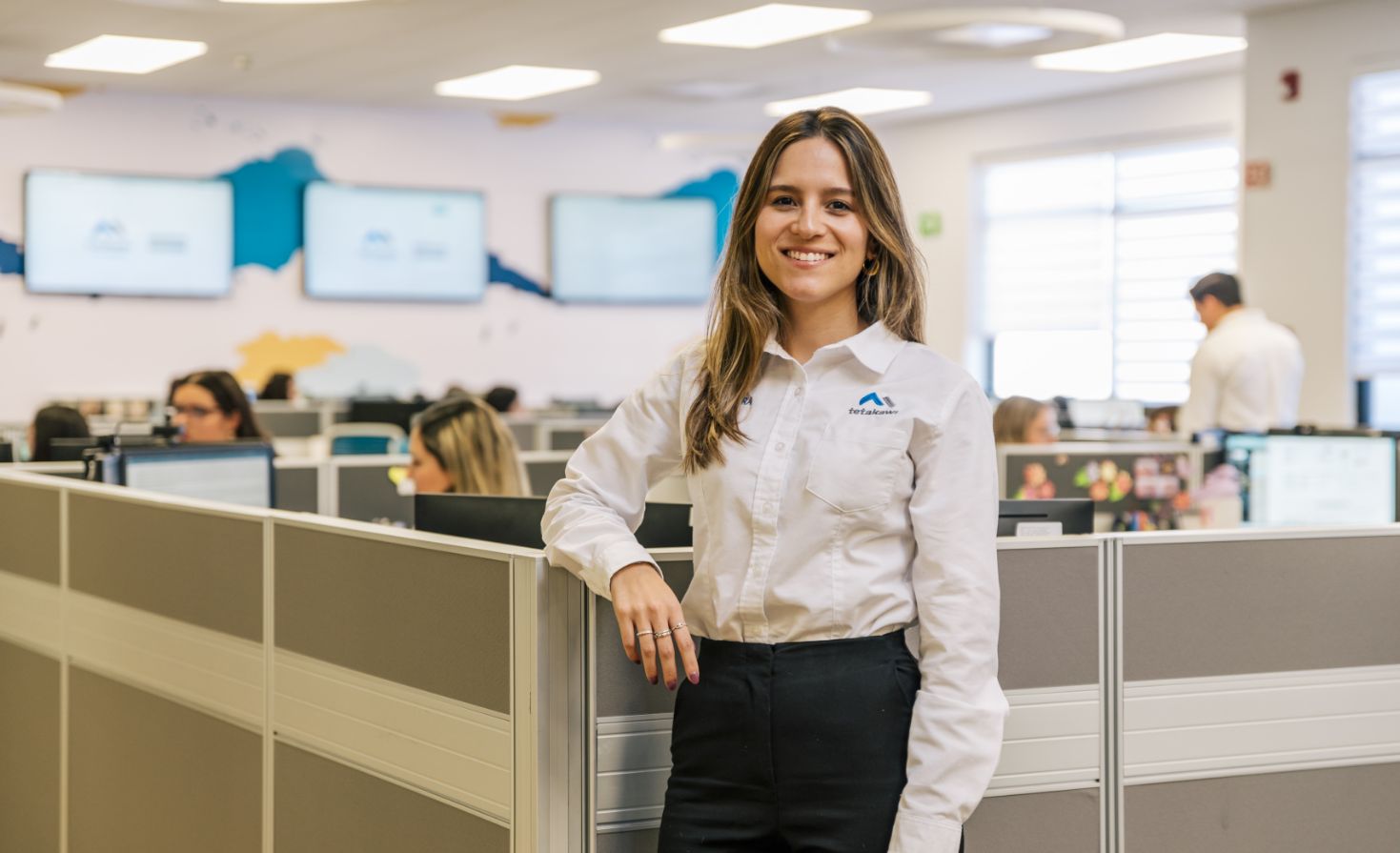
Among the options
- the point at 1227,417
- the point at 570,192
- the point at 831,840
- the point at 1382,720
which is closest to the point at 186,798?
the point at 831,840

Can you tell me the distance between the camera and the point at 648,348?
39.4 ft

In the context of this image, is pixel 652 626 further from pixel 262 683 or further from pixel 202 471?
pixel 202 471

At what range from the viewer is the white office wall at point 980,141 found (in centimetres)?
953

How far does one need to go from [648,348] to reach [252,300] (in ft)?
9.53

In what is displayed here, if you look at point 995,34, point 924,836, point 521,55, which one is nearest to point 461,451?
point 924,836

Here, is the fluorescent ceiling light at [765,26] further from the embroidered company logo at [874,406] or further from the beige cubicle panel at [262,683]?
the embroidered company logo at [874,406]

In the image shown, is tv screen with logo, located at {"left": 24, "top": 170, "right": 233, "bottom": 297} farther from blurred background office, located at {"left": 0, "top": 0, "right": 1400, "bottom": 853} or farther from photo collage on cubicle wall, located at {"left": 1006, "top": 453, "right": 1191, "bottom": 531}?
photo collage on cubicle wall, located at {"left": 1006, "top": 453, "right": 1191, "bottom": 531}

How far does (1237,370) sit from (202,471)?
3.81 metres

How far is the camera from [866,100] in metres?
10.3

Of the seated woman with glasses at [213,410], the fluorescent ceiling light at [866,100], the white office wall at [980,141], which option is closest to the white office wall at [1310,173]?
the white office wall at [980,141]

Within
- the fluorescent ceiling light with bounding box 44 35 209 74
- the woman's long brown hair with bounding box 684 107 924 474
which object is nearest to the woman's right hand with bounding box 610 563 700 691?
the woman's long brown hair with bounding box 684 107 924 474

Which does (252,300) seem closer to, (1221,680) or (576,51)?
(576,51)

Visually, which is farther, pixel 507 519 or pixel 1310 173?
pixel 1310 173

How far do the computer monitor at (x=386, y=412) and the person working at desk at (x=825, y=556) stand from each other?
6.74 meters
